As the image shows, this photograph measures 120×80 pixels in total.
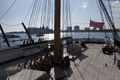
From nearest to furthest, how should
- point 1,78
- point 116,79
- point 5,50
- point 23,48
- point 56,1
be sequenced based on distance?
1. point 1,78
2. point 116,79
3. point 56,1
4. point 5,50
5. point 23,48

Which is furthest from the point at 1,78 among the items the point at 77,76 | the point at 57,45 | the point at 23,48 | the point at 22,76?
the point at 23,48

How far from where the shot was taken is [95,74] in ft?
22.3

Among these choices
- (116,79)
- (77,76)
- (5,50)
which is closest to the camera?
(116,79)

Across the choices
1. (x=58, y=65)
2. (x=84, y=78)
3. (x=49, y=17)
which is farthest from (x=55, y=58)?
(x=49, y=17)

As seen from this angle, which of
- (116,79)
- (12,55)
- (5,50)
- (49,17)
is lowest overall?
(116,79)

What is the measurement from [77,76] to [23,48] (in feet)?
28.1

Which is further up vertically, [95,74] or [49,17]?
[49,17]

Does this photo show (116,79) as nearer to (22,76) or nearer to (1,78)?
(22,76)

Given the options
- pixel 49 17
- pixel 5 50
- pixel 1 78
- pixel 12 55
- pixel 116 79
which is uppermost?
pixel 49 17

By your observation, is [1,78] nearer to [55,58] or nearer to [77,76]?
[77,76]

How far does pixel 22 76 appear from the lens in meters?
4.83

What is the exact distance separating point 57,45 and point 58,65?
1.80 meters

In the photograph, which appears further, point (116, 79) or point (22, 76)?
point (116, 79)

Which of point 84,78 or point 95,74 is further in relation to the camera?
point 95,74
